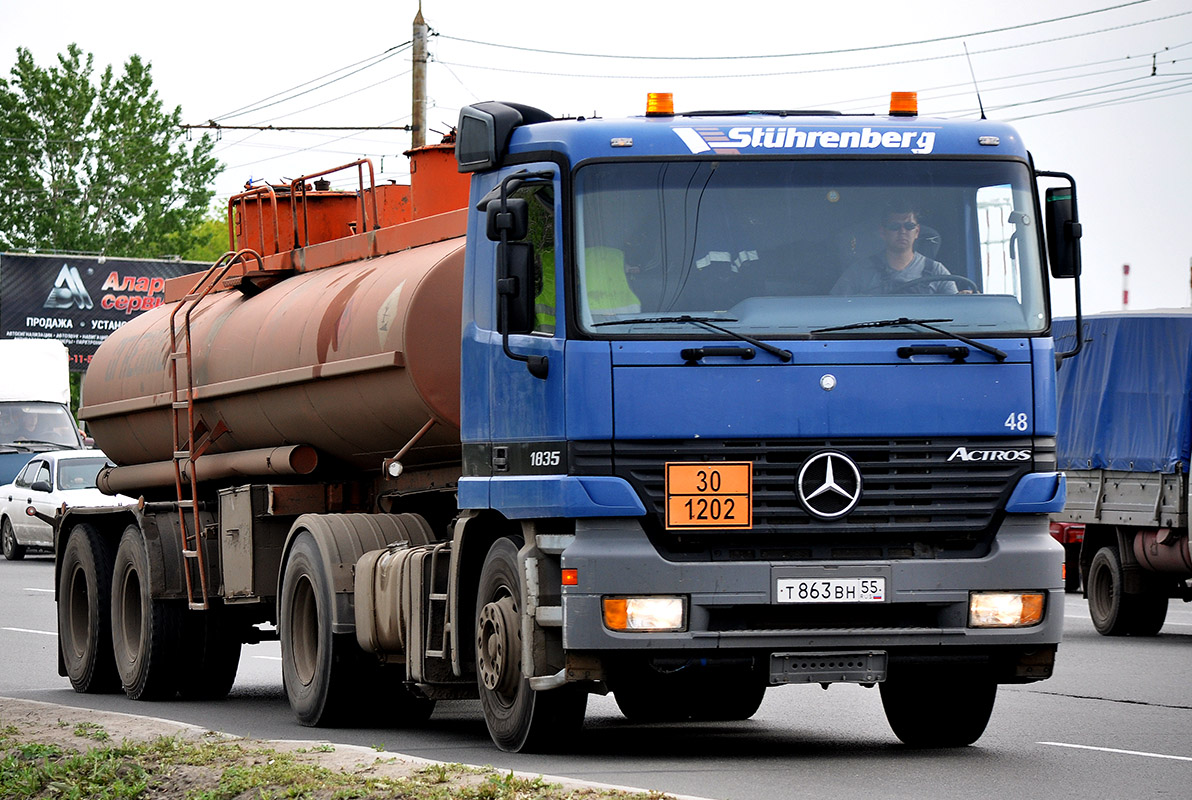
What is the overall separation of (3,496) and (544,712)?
27652mm

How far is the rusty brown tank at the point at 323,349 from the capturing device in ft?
39.0

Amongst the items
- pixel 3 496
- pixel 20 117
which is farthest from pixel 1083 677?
pixel 20 117

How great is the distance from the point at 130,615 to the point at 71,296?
164 ft

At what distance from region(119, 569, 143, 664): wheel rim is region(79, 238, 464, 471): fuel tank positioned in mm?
1009

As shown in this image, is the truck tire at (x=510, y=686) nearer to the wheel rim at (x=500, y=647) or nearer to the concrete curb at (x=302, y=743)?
the wheel rim at (x=500, y=647)

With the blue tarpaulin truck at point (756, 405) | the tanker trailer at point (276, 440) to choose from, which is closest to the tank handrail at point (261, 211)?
the tanker trailer at point (276, 440)

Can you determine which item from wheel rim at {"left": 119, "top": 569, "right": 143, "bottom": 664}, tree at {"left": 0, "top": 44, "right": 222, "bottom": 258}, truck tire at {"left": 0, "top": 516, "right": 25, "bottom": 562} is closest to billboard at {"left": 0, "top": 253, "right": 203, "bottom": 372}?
tree at {"left": 0, "top": 44, "right": 222, "bottom": 258}

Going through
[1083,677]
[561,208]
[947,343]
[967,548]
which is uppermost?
[561,208]

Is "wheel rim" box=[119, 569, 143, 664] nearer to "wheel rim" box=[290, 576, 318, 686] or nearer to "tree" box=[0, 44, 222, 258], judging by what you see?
"wheel rim" box=[290, 576, 318, 686]

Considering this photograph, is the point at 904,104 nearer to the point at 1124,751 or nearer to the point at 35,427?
the point at 1124,751

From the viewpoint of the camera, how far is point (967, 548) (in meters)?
9.92

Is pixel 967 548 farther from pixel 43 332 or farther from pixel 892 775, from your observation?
Result: pixel 43 332

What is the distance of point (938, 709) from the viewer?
11.2 m

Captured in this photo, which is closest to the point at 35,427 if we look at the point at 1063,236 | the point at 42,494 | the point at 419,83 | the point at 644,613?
the point at 42,494
